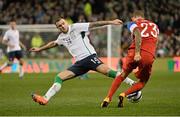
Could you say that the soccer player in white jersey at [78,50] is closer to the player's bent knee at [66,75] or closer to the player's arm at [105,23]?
the player's bent knee at [66,75]

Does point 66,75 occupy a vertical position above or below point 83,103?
above

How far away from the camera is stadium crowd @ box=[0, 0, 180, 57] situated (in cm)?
3869

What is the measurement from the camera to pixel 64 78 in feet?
47.7

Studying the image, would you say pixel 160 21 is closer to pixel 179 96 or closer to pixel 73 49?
pixel 179 96

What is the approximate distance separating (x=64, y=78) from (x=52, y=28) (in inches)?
821

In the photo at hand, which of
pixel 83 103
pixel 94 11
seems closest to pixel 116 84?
pixel 83 103

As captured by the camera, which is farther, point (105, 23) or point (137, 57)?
point (105, 23)

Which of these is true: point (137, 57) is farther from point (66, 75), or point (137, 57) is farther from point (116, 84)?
point (66, 75)

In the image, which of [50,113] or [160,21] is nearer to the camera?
[50,113]

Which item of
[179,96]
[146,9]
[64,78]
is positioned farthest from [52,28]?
[64,78]

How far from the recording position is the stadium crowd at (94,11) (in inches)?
1523

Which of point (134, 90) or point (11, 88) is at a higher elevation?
point (134, 90)

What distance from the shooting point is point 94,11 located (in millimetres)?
40625

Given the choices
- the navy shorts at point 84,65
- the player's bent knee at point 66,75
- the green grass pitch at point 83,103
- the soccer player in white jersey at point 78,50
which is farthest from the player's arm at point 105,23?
the green grass pitch at point 83,103
